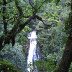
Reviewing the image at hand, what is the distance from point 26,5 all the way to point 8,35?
151 cm

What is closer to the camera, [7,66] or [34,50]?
[7,66]

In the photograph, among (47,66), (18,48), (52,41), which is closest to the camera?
(47,66)

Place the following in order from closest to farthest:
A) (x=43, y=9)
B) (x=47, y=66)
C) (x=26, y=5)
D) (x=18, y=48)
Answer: (x=47, y=66) < (x=26, y=5) < (x=43, y=9) < (x=18, y=48)

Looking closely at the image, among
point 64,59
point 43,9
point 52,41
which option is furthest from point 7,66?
point 52,41

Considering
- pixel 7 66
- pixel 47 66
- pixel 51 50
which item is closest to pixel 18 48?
pixel 51 50

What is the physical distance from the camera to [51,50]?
17062 millimetres

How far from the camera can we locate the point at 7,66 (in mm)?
5629

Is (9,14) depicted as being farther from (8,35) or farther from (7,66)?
(7,66)

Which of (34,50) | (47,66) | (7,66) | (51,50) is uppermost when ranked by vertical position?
(7,66)

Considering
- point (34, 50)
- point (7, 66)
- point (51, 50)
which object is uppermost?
point (7, 66)

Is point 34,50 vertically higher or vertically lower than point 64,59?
lower

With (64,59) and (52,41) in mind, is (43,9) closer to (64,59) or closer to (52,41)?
(64,59)

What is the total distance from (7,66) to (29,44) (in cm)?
2092

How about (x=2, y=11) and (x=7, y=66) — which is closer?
(x=7, y=66)
